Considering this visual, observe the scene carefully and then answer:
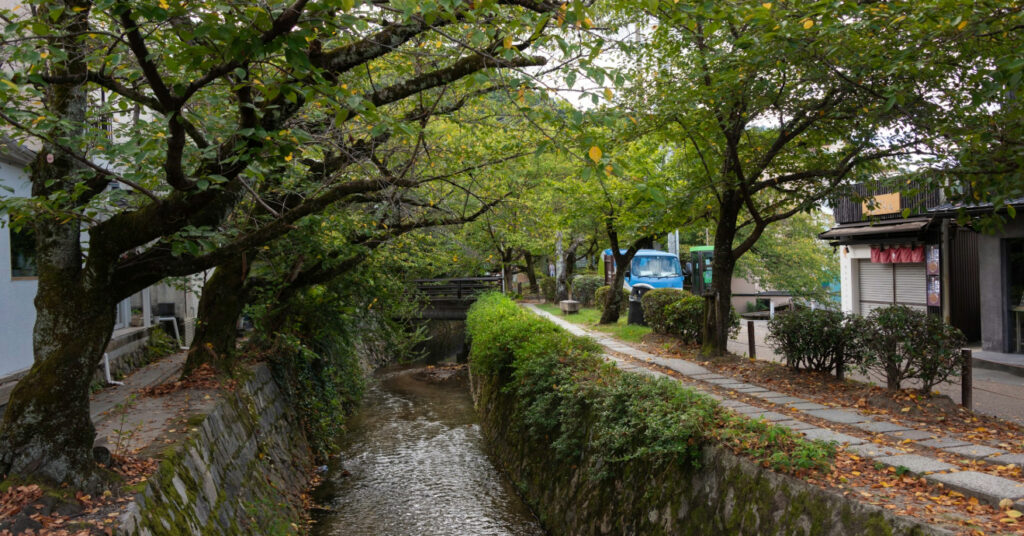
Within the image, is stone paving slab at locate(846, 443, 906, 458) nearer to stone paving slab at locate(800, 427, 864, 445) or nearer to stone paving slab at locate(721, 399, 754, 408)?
stone paving slab at locate(800, 427, 864, 445)

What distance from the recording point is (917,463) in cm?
542

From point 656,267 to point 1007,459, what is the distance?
25380 mm

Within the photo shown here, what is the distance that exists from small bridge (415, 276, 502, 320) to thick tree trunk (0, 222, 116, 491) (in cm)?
1921

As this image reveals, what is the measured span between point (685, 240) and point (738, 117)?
90.5ft

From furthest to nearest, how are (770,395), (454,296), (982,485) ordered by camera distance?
(454,296), (770,395), (982,485)

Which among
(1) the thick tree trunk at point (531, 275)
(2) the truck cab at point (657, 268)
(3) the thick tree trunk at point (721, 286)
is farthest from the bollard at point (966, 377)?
(1) the thick tree trunk at point (531, 275)

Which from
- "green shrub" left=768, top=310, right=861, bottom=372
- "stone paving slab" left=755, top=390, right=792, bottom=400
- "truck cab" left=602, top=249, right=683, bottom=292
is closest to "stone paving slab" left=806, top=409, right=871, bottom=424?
"stone paving slab" left=755, top=390, right=792, bottom=400

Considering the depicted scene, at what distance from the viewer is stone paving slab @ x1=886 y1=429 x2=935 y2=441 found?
6465 millimetres

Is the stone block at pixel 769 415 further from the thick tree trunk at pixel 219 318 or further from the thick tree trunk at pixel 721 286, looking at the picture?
the thick tree trunk at pixel 219 318

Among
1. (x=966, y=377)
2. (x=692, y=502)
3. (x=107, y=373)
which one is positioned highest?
(x=966, y=377)

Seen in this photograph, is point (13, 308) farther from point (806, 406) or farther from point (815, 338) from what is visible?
point (815, 338)

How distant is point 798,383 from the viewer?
380 inches

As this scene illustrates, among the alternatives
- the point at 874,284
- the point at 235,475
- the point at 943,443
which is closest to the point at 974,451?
the point at 943,443

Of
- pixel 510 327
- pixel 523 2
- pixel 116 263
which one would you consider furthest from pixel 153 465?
pixel 510 327
